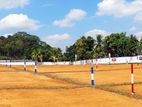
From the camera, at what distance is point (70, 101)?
54.6ft

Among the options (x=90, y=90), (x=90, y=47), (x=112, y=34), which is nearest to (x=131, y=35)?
(x=112, y=34)

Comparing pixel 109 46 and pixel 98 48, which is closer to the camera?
pixel 109 46

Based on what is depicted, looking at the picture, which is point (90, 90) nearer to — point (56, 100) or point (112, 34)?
point (56, 100)

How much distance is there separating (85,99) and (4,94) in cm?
407

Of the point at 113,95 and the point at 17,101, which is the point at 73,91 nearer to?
the point at 113,95

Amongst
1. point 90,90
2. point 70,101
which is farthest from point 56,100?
point 90,90

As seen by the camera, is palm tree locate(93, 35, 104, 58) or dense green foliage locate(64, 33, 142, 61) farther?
palm tree locate(93, 35, 104, 58)

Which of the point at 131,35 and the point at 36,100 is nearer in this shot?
the point at 36,100

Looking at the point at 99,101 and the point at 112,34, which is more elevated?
the point at 112,34

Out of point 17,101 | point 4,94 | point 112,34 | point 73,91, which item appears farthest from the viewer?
point 112,34

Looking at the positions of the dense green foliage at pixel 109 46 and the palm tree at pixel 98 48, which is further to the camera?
the palm tree at pixel 98 48

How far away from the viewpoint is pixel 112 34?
6329 inches

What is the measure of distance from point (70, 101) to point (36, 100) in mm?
1454

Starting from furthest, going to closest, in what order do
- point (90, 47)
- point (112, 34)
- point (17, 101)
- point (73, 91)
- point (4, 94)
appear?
point (90, 47) → point (112, 34) → point (73, 91) → point (4, 94) → point (17, 101)
